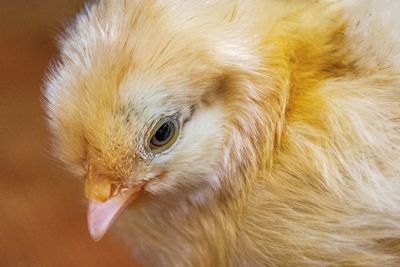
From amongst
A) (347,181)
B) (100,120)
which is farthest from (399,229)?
(100,120)

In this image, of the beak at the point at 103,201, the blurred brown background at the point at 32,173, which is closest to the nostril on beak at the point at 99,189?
the beak at the point at 103,201

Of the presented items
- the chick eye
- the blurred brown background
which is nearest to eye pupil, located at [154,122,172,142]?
the chick eye

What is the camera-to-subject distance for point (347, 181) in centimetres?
71

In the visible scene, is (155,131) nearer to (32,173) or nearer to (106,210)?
(106,210)

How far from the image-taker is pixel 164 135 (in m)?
0.69

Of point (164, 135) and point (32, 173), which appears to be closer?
point (164, 135)

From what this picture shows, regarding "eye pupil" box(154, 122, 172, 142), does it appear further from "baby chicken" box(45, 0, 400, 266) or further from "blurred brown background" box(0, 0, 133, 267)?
"blurred brown background" box(0, 0, 133, 267)

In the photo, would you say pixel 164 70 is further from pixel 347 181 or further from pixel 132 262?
pixel 132 262

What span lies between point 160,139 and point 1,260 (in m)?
0.73

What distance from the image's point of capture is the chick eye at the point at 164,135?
68 cm

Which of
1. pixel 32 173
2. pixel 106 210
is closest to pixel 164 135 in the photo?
pixel 106 210

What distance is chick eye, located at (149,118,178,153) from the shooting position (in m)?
0.68

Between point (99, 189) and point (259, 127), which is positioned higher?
point (259, 127)

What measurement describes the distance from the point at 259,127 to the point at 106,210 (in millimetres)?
170
